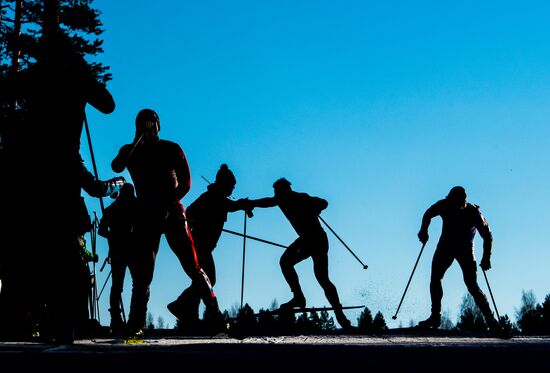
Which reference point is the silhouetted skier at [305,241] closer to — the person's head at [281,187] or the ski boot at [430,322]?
the person's head at [281,187]

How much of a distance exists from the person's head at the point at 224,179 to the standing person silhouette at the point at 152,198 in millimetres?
4389

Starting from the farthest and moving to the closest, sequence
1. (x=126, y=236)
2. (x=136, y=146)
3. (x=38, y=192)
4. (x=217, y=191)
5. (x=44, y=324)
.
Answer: (x=217, y=191) < (x=126, y=236) < (x=136, y=146) < (x=44, y=324) < (x=38, y=192)

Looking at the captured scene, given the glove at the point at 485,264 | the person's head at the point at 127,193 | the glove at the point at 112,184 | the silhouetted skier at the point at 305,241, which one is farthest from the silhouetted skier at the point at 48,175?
the glove at the point at 485,264

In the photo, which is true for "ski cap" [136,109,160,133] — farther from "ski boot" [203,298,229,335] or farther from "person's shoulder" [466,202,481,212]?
"person's shoulder" [466,202,481,212]

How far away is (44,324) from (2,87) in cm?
192

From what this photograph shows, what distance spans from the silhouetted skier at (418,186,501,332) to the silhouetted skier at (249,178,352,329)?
151 centimetres

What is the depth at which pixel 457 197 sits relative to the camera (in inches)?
519

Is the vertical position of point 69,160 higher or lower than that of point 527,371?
higher

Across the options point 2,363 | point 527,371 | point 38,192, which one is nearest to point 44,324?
point 38,192

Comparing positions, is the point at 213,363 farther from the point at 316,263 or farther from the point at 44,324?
the point at 316,263

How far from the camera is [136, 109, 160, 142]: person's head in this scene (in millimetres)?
8055

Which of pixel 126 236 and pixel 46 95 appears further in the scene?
pixel 126 236

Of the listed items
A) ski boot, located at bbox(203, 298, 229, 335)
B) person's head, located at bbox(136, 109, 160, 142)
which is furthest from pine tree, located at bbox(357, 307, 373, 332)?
person's head, located at bbox(136, 109, 160, 142)

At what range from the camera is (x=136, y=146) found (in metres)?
8.06
